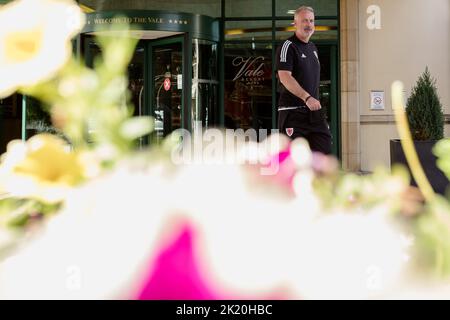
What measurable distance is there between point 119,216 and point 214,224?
0.09 metres

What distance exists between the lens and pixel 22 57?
21.6 inches

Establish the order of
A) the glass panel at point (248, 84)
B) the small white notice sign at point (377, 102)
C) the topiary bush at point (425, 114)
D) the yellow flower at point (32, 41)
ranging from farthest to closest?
the glass panel at point (248, 84) → the small white notice sign at point (377, 102) → the topiary bush at point (425, 114) → the yellow flower at point (32, 41)

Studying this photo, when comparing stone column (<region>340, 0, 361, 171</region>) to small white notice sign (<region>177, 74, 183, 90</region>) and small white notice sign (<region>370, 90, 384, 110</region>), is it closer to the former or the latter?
small white notice sign (<region>370, 90, 384, 110</region>)

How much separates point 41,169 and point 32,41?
0.11 m

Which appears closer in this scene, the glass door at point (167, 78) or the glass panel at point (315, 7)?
the glass door at point (167, 78)

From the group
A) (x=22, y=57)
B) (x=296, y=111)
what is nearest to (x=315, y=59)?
(x=296, y=111)

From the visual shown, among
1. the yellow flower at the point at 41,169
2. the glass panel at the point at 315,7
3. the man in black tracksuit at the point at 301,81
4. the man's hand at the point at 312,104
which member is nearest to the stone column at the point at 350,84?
the glass panel at the point at 315,7

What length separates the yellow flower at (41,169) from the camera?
1.82 ft

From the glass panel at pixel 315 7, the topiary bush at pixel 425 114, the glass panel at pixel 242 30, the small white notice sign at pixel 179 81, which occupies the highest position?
the glass panel at pixel 315 7

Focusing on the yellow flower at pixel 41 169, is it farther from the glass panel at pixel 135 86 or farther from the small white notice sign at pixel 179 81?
the small white notice sign at pixel 179 81

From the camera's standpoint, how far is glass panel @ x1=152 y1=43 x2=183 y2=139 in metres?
10.9

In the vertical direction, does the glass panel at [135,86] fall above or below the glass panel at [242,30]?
below

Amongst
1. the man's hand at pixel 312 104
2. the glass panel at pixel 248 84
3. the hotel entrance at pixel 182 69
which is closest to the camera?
the man's hand at pixel 312 104

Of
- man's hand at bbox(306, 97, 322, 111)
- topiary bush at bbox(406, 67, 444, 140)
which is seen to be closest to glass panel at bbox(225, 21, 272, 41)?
topiary bush at bbox(406, 67, 444, 140)
